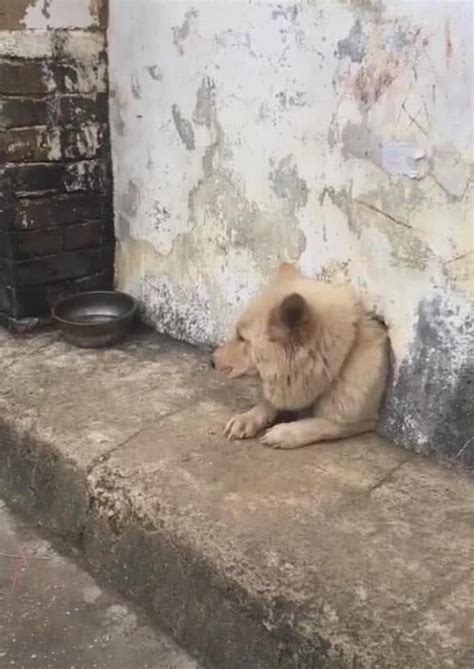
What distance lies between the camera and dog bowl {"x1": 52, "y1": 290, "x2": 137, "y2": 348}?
380 cm

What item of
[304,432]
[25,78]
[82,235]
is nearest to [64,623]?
[304,432]

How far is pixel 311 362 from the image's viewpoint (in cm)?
288

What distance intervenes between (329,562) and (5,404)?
1524mm

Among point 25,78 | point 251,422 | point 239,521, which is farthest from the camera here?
point 25,78

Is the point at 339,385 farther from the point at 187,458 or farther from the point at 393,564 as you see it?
the point at 393,564

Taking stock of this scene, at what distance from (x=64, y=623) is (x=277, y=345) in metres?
1.08

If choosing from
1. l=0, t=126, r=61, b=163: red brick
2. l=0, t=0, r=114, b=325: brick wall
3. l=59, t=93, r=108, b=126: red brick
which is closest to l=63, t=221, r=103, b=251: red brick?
l=0, t=0, r=114, b=325: brick wall

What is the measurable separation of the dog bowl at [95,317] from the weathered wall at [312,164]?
149mm

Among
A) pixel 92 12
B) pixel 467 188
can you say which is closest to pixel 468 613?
pixel 467 188

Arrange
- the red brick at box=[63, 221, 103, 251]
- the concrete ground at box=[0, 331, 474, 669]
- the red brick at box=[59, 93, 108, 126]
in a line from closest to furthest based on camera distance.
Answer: the concrete ground at box=[0, 331, 474, 669] → the red brick at box=[59, 93, 108, 126] → the red brick at box=[63, 221, 103, 251]

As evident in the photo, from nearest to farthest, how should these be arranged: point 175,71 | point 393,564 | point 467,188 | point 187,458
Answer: point 393,564 → point 467,188 → point 187,458 → point 175,71

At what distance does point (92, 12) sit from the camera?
3773mm

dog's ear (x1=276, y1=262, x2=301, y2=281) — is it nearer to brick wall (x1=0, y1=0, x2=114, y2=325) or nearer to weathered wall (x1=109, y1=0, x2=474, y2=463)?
weathered wall (x1=109, y1=0, x2=474, y2=463)

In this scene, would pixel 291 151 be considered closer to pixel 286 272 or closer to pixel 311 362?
pixel 286 272
